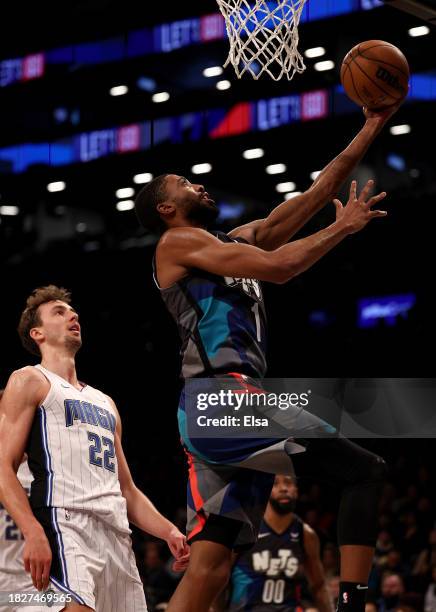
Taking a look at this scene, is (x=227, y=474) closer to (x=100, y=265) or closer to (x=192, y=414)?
(x=192, y=414)

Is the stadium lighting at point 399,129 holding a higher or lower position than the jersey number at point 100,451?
higher

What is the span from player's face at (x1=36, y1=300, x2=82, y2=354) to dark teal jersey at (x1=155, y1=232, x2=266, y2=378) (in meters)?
0.79

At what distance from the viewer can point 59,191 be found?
1788 cm

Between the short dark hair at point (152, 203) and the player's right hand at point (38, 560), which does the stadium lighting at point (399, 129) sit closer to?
the short dark hair at point (152, 203)

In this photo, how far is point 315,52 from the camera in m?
14.0

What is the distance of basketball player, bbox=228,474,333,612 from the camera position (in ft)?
25.4

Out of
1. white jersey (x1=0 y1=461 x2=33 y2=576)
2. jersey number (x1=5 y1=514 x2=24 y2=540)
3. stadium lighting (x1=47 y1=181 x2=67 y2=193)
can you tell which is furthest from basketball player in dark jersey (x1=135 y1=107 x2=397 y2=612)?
stadium lighting (x1=47 y1=181 x2=67 y2=193)

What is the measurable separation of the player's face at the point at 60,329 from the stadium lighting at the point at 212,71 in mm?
10836

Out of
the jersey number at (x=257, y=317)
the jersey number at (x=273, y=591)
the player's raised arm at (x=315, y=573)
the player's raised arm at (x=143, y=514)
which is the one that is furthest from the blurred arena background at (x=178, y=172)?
the jersey number at (x=257, y=317)

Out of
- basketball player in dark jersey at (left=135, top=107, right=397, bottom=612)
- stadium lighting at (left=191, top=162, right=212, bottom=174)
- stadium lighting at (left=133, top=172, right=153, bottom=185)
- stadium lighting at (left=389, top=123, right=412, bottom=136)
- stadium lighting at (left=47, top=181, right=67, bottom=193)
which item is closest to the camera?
basketball player in dark jersey at (left=135, top=107, right=397, bottom=612)

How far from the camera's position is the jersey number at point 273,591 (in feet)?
25.3

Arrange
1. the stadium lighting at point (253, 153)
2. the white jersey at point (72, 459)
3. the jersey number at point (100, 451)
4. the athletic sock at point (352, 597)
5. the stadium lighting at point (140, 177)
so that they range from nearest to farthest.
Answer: the athletic sock at point (352, 597), the white jersey at point (72, 459), the jersey number at point (100, 451), the stadium lighting at point (253, 153), the stadium lighting at point (140, 177)

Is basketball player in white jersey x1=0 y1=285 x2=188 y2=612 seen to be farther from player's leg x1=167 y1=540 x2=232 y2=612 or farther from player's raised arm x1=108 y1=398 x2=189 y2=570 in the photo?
player's leg x1=167 y1=540 x2=232 y2=612

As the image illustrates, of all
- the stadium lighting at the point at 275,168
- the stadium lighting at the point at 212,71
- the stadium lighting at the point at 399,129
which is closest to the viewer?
the stadium lighting at the point at 399,129
